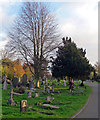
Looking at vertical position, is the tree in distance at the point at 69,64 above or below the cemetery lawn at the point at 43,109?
above

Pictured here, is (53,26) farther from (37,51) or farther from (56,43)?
(37,51)

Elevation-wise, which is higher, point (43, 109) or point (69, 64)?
point (69, 64)

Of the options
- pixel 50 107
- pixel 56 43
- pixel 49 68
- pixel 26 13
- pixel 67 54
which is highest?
pixel 26 13

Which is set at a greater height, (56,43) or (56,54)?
(56,43)

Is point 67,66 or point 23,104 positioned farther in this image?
point 67,66

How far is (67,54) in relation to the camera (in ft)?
85.9

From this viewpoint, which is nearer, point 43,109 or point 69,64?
point 43,109

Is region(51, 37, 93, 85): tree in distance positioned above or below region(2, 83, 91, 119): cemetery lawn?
above

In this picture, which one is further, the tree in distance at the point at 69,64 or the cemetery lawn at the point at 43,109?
the tree in distance at the point at 69,64

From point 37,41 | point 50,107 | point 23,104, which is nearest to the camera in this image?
point 23,104

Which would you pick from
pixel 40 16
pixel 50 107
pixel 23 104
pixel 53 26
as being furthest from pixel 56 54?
pixel 23 104

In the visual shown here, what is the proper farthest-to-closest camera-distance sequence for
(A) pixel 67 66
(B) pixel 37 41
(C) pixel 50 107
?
(B) pixel 37 41 → (A) pixel 67 66 → (C) pixel 50 107

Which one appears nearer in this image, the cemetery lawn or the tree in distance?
the cemetery lawn

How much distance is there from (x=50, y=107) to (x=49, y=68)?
1685 cm
